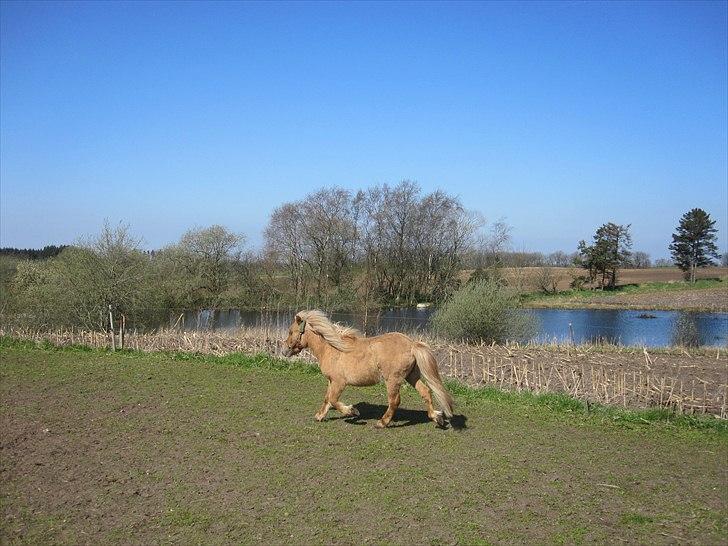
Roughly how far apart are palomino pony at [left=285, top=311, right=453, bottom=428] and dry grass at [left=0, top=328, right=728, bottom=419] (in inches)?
188

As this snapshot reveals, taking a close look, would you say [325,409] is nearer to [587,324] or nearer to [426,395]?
[426,395]

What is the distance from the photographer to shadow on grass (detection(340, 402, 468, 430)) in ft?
33.3

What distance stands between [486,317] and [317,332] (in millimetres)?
16127

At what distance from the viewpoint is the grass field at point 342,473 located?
235 inches

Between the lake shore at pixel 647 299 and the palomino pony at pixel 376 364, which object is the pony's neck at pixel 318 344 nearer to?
the palomino pony at pixel 376 364

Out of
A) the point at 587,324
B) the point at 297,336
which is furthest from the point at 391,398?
the point at 587,324

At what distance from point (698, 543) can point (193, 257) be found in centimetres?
4644

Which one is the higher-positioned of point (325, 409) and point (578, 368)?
point (325, 409)

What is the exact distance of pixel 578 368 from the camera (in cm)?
1455

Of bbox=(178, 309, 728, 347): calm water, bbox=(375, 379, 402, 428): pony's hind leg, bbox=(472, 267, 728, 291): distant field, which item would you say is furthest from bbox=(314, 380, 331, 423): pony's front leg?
bbox=(472, 267, 728, 291): distant field

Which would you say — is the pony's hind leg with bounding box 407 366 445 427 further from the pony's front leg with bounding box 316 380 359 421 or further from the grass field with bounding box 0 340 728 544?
the pony's front leg with bounding box 316 380 359 421

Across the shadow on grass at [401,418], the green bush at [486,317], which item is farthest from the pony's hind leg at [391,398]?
the green bush at [486,317]

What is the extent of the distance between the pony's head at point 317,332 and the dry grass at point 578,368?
17.4 ft

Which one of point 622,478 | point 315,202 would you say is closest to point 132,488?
point 622,478
